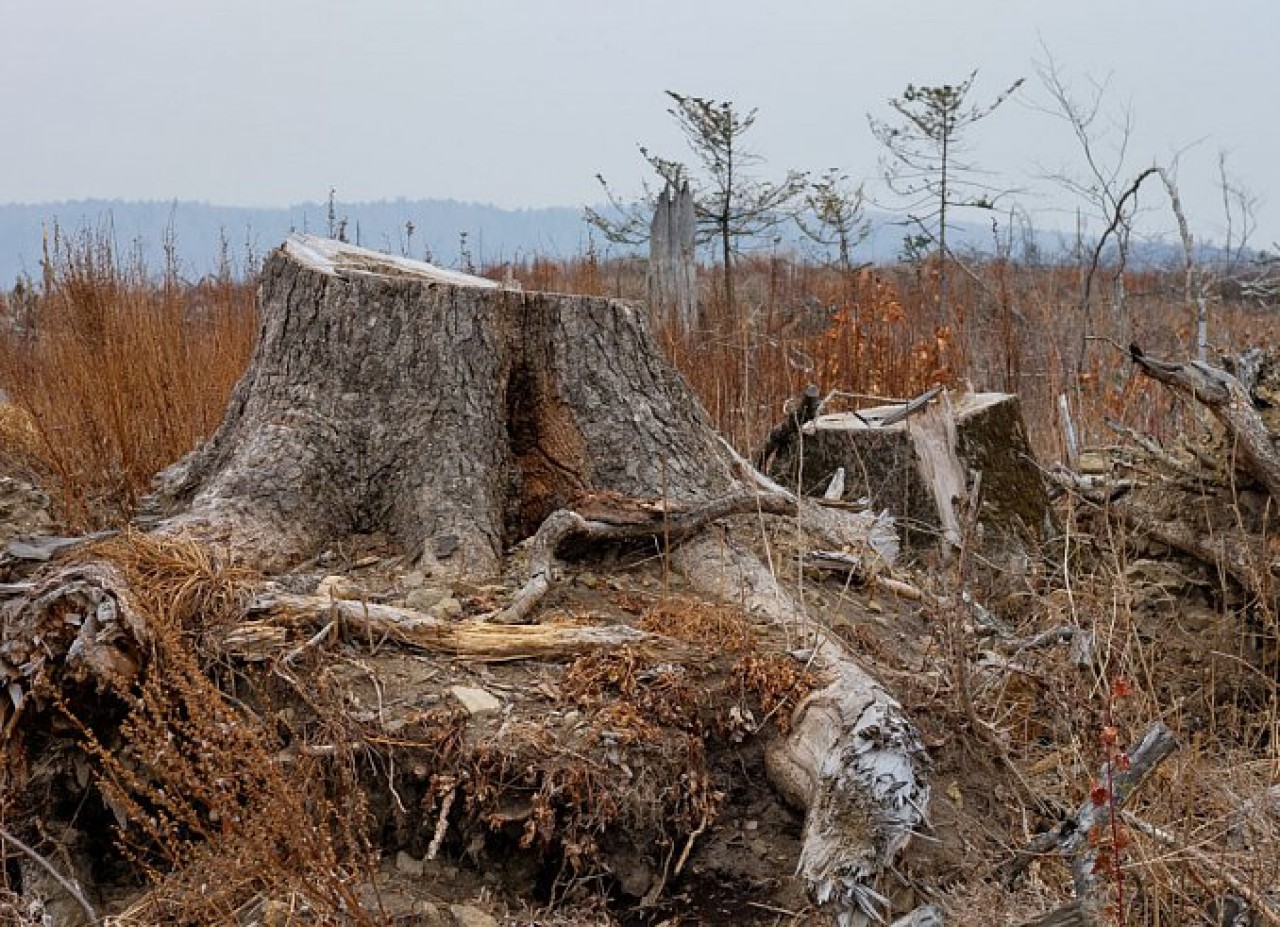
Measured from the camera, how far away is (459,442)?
326 centimetres

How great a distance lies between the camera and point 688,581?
320 centimetres

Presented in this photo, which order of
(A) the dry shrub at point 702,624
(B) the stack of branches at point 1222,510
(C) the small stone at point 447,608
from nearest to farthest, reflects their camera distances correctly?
(A) the dry shrub at point 702,624
(C) the small stone at point 447,608
(B) the stack of branches at point 1222,510

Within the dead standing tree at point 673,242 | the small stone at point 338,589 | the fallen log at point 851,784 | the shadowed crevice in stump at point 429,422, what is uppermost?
the dead standing tree at point 673,242

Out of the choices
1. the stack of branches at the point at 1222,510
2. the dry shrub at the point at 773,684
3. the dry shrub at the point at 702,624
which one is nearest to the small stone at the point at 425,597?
the dry shrub at the point at 702,624

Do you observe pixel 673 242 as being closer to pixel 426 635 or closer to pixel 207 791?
pixel 426 635

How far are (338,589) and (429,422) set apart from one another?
2.15ft

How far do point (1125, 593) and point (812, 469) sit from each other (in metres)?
1.85

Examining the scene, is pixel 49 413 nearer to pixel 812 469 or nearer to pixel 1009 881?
pixel 812 469

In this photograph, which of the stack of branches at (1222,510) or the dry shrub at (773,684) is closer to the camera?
the dry shrub at (773,684)

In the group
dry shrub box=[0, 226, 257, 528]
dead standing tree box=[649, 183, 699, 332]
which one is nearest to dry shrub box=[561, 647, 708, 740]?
dry shrub box=[0, 226, 257, 528]

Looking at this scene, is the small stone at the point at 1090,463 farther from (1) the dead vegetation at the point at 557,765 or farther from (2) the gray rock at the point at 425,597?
(2) the gray rock at the point at 425,597

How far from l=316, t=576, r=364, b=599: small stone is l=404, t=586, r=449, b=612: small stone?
140mm

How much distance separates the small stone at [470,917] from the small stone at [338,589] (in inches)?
33.3

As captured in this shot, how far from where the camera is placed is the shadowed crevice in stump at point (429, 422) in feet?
10.4
